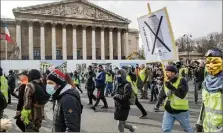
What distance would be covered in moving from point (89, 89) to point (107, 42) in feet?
162

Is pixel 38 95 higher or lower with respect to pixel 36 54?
lower

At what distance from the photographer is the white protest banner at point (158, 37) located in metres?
6.37

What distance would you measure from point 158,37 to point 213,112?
339cm

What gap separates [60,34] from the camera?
184 ft

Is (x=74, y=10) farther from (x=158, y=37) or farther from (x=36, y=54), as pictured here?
(x=158, y=37)

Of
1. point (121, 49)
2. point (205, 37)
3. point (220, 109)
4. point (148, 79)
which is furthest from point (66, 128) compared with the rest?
point (205, 37)

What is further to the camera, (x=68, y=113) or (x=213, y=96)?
(x=213, y=96)

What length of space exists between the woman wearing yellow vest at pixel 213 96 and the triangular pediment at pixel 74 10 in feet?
160

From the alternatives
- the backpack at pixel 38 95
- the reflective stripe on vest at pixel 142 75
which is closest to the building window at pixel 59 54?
the reflective stripe on vest at pixel 142 75

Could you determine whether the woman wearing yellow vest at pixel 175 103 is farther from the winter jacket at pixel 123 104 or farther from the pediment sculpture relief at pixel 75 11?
the pediment sculpture relief at pixel 75 11

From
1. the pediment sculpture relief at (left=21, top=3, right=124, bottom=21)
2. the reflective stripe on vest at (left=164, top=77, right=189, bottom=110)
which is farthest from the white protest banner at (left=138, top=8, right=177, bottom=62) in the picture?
the pediment sculpture relief at (left=21, top=3, right=124, bottom=21)

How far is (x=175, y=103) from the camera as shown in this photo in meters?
5.00

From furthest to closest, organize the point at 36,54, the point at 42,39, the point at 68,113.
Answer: the point at 36,54 < the point at 42,39 < the point at 68,113

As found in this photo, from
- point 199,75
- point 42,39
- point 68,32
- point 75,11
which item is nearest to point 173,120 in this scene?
point 199,75
